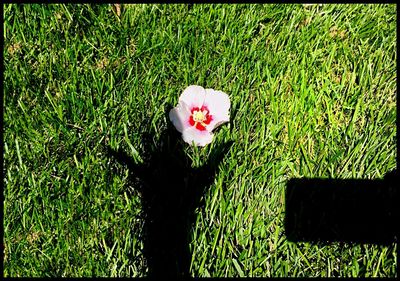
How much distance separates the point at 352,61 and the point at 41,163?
1.28 metres

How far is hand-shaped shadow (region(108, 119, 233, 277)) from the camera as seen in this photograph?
170cm

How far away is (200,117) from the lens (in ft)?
6.33

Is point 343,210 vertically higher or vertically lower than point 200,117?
lower

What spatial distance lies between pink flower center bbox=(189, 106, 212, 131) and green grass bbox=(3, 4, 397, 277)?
0.09 m

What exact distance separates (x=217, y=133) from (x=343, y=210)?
519 mm

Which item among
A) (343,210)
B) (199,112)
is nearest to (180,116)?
(199,112)

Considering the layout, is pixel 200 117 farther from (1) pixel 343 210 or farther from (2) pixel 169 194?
(1) pixel 343 210

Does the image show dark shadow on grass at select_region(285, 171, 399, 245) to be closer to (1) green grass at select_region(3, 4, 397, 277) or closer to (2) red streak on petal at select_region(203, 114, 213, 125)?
(1) green grass at select_region(3, 4, 397, 277)

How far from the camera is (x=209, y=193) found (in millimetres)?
1781

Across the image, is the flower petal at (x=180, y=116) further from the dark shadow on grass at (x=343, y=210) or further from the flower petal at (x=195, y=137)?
the dark shadow on grass at (x=343, y=210)

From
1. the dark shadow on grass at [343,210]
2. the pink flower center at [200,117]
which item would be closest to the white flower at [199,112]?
the pink flower center at [200,117]

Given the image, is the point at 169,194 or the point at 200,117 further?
the point at 200,117

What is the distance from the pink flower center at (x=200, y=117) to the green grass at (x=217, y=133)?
0.09m

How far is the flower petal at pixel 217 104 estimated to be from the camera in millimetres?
1906
